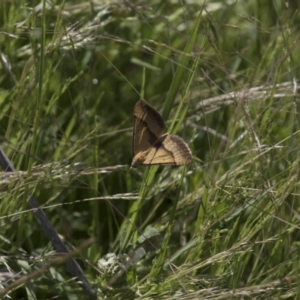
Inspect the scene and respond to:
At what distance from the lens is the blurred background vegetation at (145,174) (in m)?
1.51

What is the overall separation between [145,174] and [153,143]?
149 millimetres

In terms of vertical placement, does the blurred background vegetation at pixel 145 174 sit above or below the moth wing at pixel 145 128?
below

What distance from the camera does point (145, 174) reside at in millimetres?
1635

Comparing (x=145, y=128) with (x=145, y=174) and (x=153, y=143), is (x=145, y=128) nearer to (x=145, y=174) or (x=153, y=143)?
(x=153, y=143)

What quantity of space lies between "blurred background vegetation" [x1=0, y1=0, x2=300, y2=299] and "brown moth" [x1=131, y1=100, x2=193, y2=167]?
0.09 metres

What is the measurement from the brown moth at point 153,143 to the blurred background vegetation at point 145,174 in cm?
9

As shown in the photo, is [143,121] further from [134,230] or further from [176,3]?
[176,3]

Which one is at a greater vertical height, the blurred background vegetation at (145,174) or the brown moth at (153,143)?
the brown moth at (153,143)

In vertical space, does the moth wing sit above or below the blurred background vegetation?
above

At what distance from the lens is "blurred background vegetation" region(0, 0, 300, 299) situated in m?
1.51

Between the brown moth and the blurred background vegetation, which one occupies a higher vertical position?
the brown moth

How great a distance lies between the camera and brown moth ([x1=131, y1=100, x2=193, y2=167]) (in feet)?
4.75

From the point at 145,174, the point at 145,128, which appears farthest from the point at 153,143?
the point at 145,174

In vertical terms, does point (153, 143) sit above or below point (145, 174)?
above
